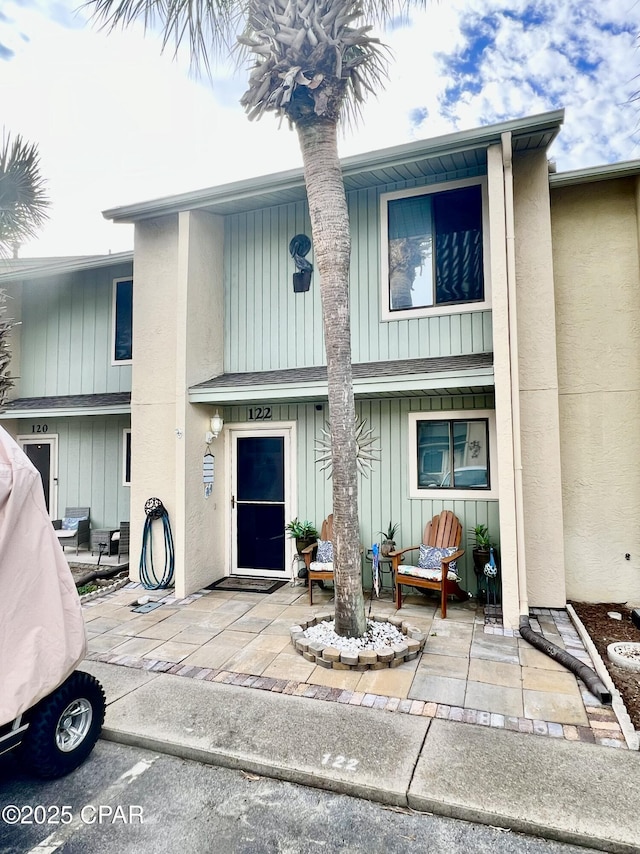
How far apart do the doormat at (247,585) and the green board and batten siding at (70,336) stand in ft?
12.9

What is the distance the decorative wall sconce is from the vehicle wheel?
547 cm

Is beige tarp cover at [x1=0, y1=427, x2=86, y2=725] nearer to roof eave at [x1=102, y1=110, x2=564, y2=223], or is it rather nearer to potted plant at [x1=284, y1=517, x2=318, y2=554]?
potted plant at [x1=284, y1=517, x2=318, y2=554]

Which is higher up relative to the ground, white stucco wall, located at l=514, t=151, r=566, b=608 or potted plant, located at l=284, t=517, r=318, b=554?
white stucco wall, located at l=514, t=151, r=566, b=608

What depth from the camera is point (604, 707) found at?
3.55 m

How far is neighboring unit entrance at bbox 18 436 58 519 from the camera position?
9.21 m

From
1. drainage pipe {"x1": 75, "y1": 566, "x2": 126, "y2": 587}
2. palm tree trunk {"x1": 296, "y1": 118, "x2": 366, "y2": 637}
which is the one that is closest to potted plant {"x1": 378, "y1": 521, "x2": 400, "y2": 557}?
palm tree trunk {"x1": 296, "y1": 118, "x2": 366, "y2": 637}

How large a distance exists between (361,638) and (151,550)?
3.86 m

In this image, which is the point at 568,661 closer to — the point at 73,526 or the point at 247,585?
the point at 247,585

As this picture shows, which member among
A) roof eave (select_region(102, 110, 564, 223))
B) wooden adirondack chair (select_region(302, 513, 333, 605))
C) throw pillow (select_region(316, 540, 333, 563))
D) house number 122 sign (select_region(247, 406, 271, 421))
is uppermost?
roof eave (select_region(102, 110, 564, 223))

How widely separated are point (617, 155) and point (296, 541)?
6.20 m

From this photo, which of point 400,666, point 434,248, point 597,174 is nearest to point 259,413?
point 434,248

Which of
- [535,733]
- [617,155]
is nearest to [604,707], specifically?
[535,733]

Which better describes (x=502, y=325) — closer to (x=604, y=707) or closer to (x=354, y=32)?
(x=354, y=32)

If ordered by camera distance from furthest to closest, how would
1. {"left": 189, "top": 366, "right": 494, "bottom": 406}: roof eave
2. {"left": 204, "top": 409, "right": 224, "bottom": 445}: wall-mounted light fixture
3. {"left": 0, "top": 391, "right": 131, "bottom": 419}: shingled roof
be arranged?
{"left": 0, "top": 391, "right": 131, "bottom": 419}: shingled roof < {"left": 204, "top": 409, "right": 224, "bottom": 445}: wall-mounted light fixture < {"left": 189, "top": 366, "right": 494, "bottom": 406}: roof eave
